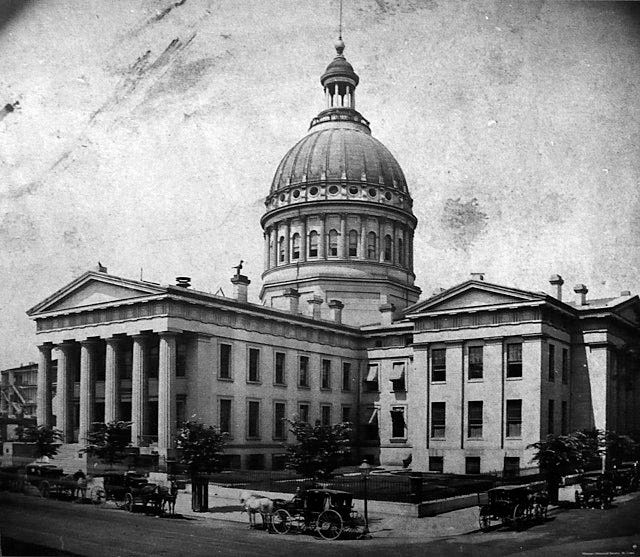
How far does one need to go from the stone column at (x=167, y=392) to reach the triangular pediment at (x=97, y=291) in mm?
2071

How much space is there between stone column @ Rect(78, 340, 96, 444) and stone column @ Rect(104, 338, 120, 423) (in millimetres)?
916

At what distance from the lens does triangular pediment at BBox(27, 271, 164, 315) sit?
28.4m

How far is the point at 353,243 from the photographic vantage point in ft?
165

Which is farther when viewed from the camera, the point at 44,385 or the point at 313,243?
the point at 313,243

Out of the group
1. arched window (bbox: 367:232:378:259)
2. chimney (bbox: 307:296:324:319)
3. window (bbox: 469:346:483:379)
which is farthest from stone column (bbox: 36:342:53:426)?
arched window (bbox: 367:232:378:259)

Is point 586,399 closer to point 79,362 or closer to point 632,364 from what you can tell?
point 632,364

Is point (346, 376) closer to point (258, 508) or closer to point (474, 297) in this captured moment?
point (474, 297)

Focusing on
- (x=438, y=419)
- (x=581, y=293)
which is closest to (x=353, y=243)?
(x=438, y=419)

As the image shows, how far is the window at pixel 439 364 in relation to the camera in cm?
3638

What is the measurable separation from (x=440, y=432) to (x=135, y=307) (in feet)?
46.4

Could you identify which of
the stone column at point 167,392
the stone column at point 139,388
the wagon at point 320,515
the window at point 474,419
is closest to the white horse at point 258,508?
the wagon at point 320,515

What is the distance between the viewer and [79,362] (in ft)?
127

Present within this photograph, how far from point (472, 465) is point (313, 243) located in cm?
1975

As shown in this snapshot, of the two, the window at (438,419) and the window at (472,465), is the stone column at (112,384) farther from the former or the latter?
the window at (472,465)
